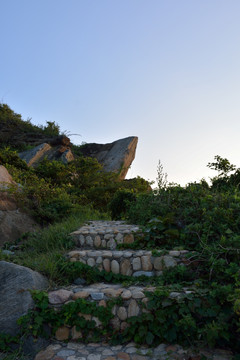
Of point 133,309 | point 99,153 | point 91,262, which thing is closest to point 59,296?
point 133,309

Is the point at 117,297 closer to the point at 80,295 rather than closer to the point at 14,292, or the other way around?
the point at 80,295

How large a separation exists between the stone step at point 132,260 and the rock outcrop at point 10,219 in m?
2.42

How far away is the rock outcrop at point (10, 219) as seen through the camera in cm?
685

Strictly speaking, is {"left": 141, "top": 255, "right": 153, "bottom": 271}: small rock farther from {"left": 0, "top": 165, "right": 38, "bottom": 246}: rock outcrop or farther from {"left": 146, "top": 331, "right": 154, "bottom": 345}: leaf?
{"left": 0, "top": 165, "right": 38, "bottom": 246}: rock outcrop

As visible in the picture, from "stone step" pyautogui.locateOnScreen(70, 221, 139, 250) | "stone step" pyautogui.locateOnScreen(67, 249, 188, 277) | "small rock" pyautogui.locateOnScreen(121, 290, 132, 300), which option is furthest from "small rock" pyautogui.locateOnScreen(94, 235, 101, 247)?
"small rock" pyautogui.locateOnScreen(121, 290, 132, 300)

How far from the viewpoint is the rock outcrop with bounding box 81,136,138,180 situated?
1567cm

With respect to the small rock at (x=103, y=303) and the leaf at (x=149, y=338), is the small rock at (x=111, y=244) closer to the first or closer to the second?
the small rock at (x=103, y=303)

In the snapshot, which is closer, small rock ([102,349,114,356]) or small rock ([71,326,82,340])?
small rock ([102,349,114,356])

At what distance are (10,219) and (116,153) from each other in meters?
9.99

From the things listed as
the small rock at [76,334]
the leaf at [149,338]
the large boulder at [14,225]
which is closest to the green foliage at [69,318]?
the small rock at [76,334]

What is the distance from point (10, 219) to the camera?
7.11m

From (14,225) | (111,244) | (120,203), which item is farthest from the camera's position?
(120,203)

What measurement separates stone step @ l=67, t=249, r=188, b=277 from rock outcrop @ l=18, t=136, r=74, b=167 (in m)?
9.42

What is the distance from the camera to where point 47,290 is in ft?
13.4
